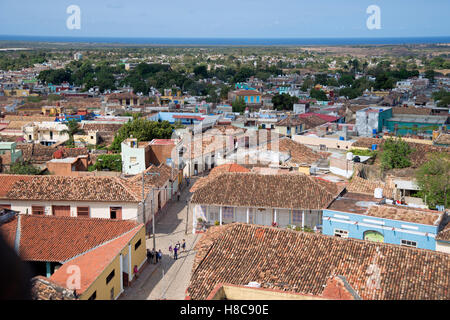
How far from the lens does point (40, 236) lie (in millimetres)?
17438

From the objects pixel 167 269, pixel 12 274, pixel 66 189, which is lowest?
pixel 167 269

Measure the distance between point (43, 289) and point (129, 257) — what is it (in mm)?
5084

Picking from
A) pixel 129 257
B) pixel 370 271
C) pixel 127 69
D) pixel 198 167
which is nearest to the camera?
pixel 370 271

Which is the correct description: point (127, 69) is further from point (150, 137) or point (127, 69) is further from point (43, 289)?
point (43, 289)

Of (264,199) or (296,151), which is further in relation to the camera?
(296,151)

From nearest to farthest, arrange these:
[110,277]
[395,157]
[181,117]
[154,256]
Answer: [110,277] → [154,256] → [395,157] → [181,117]

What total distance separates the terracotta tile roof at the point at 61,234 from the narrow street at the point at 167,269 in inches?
72.1

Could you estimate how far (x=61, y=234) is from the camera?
17516mm

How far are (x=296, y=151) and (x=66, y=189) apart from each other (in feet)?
44.1

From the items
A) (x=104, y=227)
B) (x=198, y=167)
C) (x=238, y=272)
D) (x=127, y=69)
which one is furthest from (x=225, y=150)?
(x=127, y=69)

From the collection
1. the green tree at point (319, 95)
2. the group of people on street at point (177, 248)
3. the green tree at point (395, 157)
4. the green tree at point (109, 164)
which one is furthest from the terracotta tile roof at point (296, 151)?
the green tree at point (319, 95)

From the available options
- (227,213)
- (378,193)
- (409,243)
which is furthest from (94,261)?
(378,193)

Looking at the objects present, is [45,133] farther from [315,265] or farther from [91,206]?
[315,265]

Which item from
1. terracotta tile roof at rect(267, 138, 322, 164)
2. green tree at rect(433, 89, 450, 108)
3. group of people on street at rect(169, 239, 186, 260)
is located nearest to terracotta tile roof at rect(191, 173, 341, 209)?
group of people on street at rect(169, 239, 186, 260)
